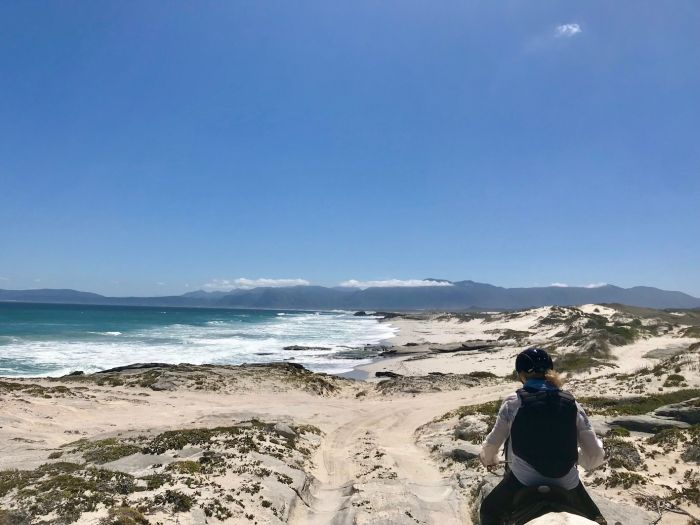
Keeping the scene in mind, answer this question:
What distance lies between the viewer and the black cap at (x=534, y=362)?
450cm

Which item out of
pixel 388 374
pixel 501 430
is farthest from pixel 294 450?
pixel 388 374

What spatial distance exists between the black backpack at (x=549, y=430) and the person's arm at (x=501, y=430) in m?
0.15

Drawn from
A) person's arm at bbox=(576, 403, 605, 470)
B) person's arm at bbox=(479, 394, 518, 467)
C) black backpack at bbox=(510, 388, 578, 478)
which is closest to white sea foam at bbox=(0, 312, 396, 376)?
person's arm at bbox=(479, 394, 518, 467)

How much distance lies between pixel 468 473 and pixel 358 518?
3891 millimetres

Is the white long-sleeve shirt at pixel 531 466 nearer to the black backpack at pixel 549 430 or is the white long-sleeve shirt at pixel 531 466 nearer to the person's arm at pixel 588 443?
the person's arm at pixel 588 443

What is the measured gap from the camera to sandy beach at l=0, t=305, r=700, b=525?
884 centimetres

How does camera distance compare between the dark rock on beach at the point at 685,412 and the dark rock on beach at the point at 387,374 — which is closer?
the dark rock on beach at the point at 685,412

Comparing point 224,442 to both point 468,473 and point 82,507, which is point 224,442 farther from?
point 468,473

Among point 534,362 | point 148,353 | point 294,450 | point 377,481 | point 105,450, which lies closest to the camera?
point 534,362

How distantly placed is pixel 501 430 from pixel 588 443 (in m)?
0.85

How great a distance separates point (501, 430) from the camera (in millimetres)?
4559

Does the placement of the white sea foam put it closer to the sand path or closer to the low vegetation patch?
the sand path

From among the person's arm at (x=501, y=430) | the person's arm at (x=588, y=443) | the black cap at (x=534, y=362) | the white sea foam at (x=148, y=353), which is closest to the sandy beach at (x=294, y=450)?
the person's arm at (x=588, y=443)

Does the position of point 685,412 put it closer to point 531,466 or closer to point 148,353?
point 531,466
